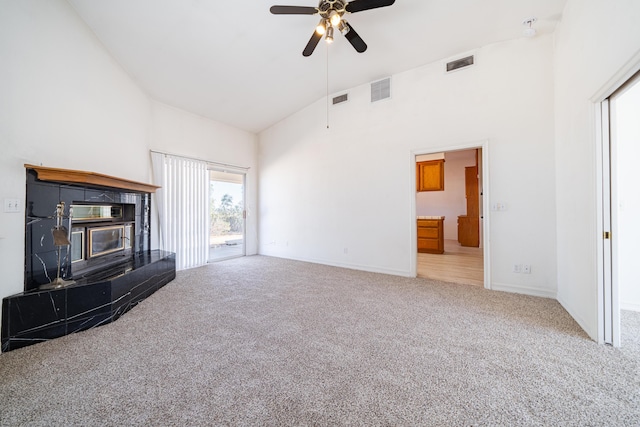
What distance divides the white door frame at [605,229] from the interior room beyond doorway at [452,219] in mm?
1658

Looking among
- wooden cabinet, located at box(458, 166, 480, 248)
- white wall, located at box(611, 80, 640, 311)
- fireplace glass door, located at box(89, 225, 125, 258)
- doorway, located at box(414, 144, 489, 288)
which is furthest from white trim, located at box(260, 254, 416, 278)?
wooden cabinet, located at box(458, 166, 480, 248)

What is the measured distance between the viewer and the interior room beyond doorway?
462 centimetres

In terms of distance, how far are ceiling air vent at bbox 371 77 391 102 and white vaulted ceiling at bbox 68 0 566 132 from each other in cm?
11

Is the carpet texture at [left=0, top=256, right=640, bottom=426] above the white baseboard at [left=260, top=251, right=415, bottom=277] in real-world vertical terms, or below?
below

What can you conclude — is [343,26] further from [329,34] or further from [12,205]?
Result: [12,205]

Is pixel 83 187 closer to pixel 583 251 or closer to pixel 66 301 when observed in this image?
pixel 66 301

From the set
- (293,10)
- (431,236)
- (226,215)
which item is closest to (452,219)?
(431,236)

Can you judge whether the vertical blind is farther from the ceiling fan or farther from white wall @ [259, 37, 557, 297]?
the ceiling fan

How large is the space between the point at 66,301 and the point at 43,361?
0.55 meters

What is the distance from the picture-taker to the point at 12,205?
2125 millimetres

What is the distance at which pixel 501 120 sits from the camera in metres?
3.40

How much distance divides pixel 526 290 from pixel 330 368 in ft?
9.95

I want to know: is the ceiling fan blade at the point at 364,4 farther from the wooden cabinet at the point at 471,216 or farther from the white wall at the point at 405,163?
the wooden cabinet at the point at 471,216

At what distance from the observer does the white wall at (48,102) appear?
6.87 feet
